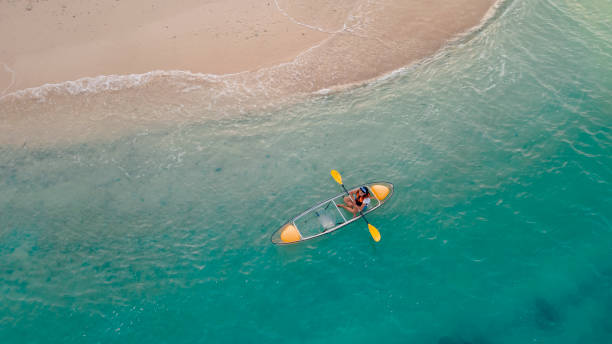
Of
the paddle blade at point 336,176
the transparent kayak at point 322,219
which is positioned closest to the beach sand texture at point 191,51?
the paddle blade at point 336,176

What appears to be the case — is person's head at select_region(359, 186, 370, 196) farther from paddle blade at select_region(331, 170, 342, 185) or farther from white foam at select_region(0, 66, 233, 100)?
white foam at select_region(0, 66, 233, 100)

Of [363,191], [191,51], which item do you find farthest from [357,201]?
[191,51]

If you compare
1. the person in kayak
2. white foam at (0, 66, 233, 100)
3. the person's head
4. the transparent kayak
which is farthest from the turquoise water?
white foam at (0, 66, 233, 100)

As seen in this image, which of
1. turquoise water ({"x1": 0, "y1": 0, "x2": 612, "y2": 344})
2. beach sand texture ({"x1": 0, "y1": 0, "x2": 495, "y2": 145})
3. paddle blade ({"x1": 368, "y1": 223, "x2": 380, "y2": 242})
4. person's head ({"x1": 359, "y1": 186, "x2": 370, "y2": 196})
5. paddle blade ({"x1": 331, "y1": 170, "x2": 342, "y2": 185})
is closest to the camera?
turquoise water ({"x1": 0, "y1": 0, "x2": 612, "y2": 344})

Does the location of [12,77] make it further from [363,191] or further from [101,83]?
[363,191]

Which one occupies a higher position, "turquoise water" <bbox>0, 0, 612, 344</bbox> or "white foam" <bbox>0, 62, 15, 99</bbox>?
"white foam" <bbox>0, 62, 15, 99</bbox>

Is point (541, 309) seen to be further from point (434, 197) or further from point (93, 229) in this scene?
point (93, 229)
